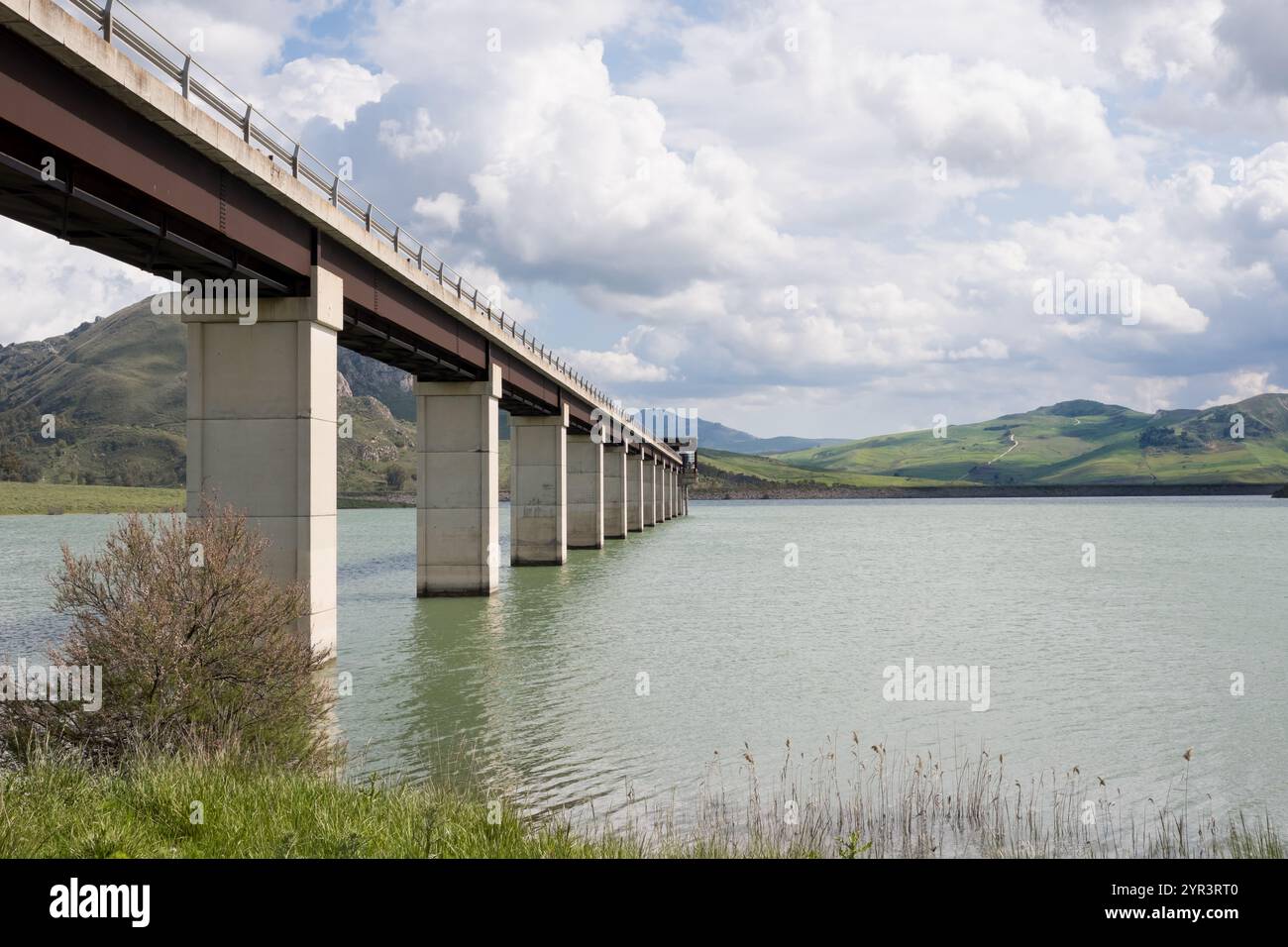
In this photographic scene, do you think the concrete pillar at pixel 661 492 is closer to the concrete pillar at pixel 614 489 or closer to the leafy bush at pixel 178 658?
the concrete pillar at pixel 614 489

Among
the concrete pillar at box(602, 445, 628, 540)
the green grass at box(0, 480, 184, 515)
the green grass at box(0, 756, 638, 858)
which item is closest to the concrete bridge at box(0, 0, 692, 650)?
the green grass at box(0, 756, 638, 858)

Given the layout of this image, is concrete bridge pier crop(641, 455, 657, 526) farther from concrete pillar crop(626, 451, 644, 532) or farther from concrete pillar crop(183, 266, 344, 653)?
concrete pillar crop(183, 266, 344, 653)

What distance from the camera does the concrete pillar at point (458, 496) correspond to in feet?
127

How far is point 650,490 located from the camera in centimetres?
11312

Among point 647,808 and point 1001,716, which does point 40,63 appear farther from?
point 1001,716

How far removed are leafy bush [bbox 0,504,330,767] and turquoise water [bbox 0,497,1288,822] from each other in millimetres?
2481

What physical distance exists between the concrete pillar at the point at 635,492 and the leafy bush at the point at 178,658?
8270 centimetres

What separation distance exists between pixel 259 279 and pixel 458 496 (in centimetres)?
1768

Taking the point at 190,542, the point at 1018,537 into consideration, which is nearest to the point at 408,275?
the point at 190,542

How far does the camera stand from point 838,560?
5941cm

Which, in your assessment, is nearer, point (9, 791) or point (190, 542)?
point (9, 791)

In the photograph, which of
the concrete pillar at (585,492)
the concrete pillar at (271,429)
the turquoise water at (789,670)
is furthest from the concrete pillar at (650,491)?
the concrete pillar at (271,429)

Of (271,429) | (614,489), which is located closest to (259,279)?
(271,429)
